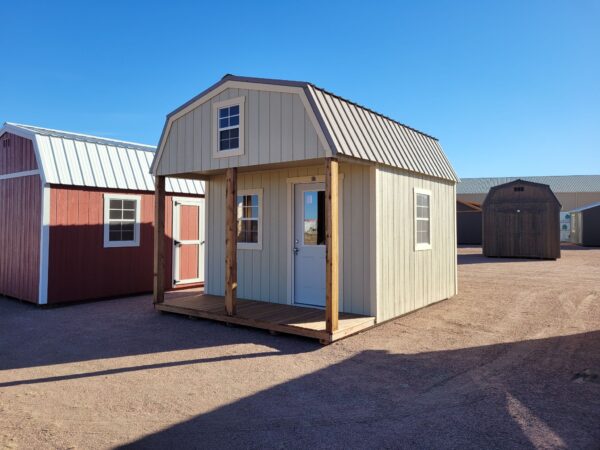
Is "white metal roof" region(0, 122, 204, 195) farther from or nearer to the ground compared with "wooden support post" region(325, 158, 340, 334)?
farther from the ground

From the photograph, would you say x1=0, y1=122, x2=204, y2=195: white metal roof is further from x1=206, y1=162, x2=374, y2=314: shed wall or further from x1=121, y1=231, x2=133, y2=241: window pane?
x1=206, y1=162, x2=374, y2=314: shed wall

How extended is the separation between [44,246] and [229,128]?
4.64 meters

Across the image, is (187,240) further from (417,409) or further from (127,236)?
(417,409)

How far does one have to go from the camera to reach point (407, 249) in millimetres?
7816

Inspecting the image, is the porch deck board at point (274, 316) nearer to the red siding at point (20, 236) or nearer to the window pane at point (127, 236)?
the window pane at point (127, 236)

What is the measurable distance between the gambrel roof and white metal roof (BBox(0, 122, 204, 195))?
2.04 metres

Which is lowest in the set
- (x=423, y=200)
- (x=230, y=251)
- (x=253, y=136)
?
(x=230, y=251)

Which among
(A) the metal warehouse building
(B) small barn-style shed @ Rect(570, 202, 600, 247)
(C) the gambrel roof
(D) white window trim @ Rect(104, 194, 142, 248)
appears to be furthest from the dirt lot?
(A) the metal warehouse building

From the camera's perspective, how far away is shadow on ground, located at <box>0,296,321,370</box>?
5.64m

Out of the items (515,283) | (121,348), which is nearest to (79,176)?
(121,348)

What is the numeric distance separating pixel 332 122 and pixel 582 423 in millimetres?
4469

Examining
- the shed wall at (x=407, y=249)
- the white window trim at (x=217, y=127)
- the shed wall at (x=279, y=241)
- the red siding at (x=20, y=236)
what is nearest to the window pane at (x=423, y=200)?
the shed wall at (x=407, y=249)

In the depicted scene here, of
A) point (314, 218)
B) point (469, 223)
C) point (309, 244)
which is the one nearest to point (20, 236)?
point (309, 244)

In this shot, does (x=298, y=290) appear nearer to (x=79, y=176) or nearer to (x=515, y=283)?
(x=79, y=176)
